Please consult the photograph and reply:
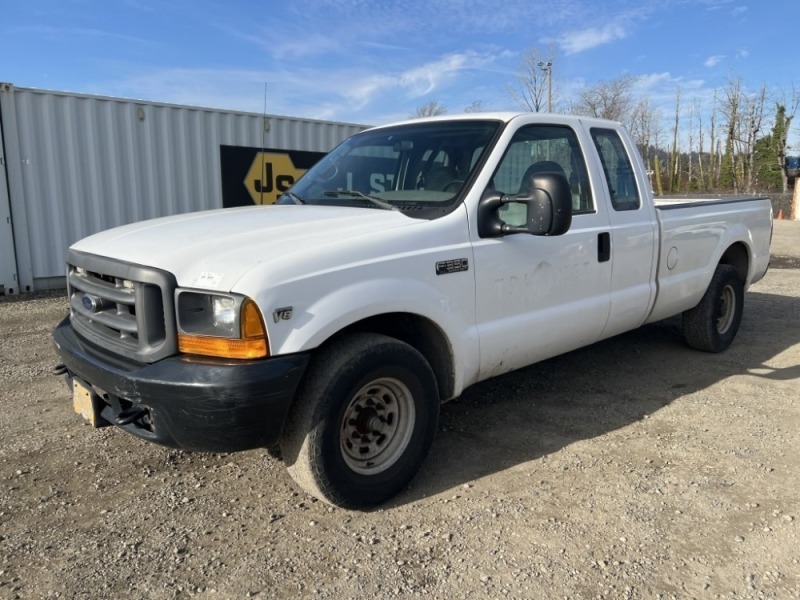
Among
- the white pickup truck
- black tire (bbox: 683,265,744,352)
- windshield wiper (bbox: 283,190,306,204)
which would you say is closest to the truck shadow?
black tire (bbox: 683,265,744,352)

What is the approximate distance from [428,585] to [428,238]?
1556 millimetres

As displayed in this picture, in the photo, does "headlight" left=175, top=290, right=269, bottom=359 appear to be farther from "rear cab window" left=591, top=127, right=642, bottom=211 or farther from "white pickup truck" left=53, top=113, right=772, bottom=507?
"rear cab window" left=591, top=127, right=642, bottom=211

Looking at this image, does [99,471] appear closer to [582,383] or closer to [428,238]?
[428,238]

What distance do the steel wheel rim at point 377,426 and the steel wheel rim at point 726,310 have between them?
3896mm

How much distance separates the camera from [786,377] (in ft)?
16.7

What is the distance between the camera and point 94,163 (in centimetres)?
921

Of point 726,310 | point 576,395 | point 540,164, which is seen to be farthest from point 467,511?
point 726,310

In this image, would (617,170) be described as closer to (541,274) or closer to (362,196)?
(541,274)

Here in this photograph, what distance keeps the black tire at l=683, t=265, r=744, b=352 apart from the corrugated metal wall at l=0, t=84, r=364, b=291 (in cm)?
674

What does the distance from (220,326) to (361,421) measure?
87cm

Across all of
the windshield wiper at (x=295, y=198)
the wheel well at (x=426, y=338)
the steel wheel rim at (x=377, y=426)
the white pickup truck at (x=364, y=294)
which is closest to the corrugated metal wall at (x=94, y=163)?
the windshield wiper at (x=295, y=198)

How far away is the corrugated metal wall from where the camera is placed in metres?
8.69

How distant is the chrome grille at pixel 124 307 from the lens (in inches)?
104

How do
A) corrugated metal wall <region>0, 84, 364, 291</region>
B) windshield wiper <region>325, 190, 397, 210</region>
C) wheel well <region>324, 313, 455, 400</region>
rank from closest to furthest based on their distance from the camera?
wheel well <region>324, 313, 455, 400</region>, windshield wiper <region>325, 190, 397, 210</region>, corrugated metal wall <region>0, 84, 364, 291</region>
